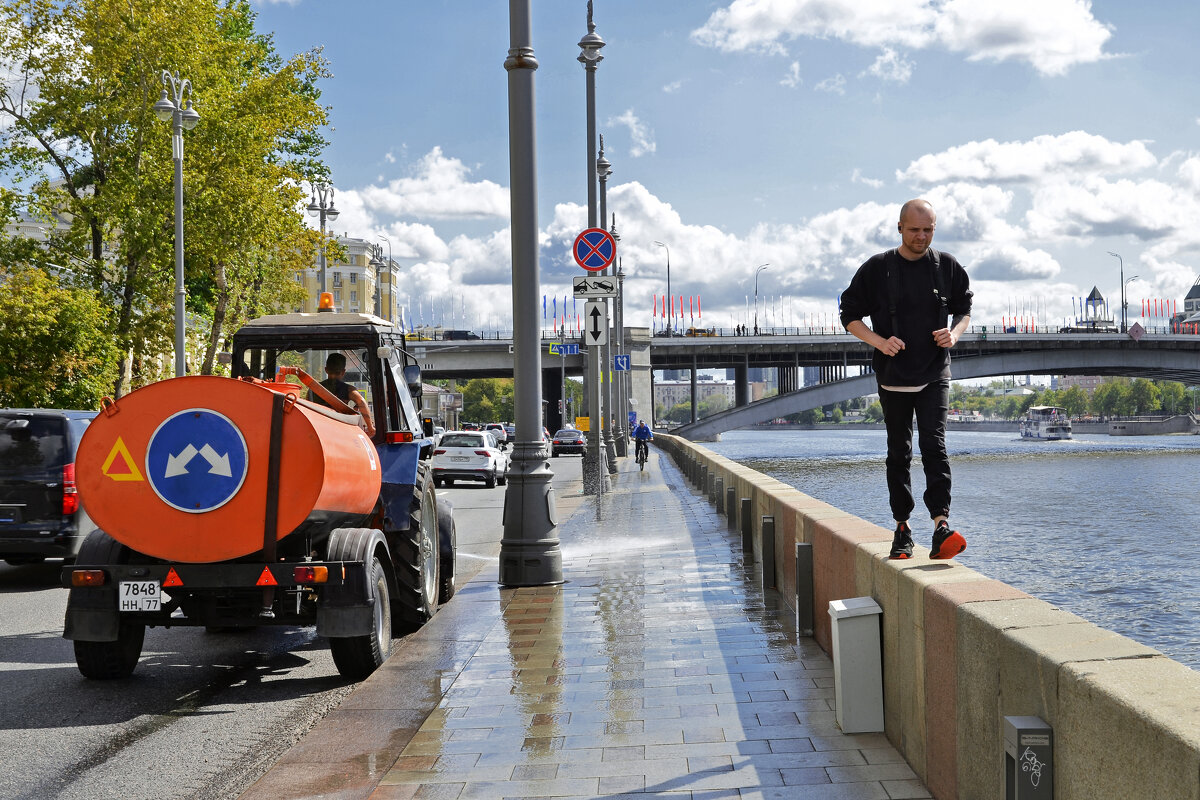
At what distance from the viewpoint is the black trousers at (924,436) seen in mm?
5766

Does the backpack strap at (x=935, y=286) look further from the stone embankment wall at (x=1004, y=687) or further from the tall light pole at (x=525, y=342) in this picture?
the tall light pole at (x=525, y=342)

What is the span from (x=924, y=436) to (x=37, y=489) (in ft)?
30.6

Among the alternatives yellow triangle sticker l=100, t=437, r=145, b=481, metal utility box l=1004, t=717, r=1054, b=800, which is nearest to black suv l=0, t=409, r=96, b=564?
yellow triangle sticker l=100, t=437, r=145, b=481

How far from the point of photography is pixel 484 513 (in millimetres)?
22609

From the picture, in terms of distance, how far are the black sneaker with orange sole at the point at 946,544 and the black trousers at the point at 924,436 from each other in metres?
0.29

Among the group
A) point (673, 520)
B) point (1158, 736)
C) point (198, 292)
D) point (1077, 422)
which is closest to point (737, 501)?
point (673, 520)

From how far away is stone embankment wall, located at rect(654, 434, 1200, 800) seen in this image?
2650 millimetres

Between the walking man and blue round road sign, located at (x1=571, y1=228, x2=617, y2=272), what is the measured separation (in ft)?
34.9

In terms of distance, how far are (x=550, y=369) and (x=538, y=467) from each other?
84.6m

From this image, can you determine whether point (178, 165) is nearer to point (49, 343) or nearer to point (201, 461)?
point (49, 343)

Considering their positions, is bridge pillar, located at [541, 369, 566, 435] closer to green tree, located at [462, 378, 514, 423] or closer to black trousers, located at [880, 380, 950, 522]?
green tree, located at [462, 378, 514, 423]

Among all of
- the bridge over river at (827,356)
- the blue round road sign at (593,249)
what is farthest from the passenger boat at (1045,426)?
the blue round road sign at (593,249)

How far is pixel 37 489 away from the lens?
11.9 meters

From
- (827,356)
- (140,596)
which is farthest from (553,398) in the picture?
Result: (140,596)
